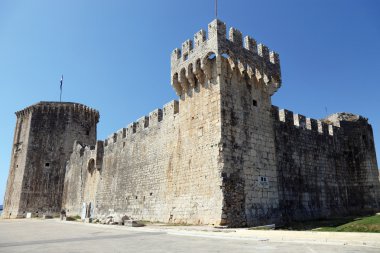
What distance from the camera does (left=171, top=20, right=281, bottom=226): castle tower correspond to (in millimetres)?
11133

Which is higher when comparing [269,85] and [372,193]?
[269,85]

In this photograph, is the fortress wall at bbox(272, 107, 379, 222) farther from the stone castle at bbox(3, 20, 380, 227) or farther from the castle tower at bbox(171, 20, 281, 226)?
the castle tower at bbox(171, 20, 281, 226)

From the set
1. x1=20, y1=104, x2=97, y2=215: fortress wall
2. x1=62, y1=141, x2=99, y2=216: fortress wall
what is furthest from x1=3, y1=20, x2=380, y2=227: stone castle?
x1=20, y1=104, x2=97, y2=215: fortress wall

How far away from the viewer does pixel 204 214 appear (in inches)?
438

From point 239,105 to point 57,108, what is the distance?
24.4 metres

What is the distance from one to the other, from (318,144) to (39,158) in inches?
977

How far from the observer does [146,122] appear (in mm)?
17203

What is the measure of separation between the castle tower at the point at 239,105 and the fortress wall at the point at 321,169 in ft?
3.61

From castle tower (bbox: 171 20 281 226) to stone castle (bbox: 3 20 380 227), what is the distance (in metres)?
0.04

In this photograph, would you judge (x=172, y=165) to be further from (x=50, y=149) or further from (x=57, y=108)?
(x=57, y=108)

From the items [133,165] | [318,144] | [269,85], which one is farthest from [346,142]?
[133,165]

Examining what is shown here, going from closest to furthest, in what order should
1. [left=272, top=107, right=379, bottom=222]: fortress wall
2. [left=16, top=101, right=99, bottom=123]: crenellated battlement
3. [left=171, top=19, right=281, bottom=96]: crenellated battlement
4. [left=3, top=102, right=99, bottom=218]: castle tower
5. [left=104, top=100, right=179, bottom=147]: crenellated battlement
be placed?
1. [left=171, top=19, right=281, bottom=96]: crenellated battlement
2. [left=272, top=107, right=379, bottom=222]: fortress wall
3. [left=104, top=100, right=179, bottom=147]: crenellated battlement
4. [left=3, top=102, right=99, bottom=218]: castle tower
5. [left=16, top=101, right=99, bottom=123]: crenellated battlement

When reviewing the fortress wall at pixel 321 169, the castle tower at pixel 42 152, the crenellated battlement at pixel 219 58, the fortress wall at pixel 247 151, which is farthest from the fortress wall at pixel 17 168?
the fortress wall at pixel 321 169

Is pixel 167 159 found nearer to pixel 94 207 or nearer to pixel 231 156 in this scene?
pixel 231 156
